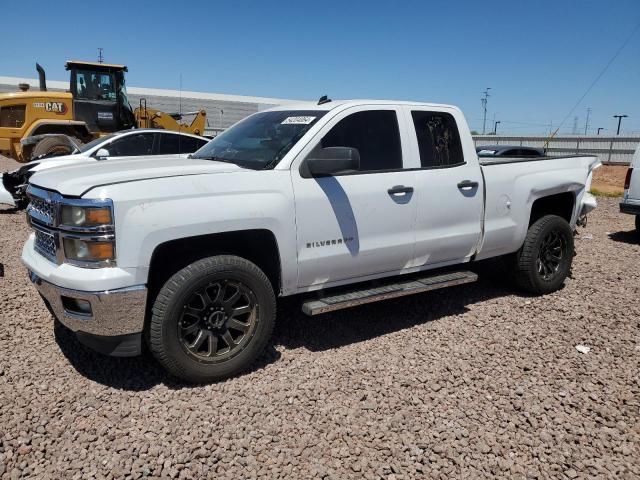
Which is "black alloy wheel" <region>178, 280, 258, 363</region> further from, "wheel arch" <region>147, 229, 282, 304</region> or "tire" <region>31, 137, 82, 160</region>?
"tire" <region>31, 137, 82, 160</region>

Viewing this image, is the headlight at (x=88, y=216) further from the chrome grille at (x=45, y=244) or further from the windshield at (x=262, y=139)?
the windshield at (x=262, y=139)

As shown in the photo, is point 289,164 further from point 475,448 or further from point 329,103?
point 475,448

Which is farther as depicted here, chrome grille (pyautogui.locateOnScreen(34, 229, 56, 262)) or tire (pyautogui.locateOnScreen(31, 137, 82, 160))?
tire (pyautogui.locateOnScreen(31, 137, 82, 160))

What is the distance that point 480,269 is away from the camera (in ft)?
19.8

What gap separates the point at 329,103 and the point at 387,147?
2.12 feet

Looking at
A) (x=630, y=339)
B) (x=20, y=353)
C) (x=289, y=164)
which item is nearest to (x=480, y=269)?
(x=630, y=339)

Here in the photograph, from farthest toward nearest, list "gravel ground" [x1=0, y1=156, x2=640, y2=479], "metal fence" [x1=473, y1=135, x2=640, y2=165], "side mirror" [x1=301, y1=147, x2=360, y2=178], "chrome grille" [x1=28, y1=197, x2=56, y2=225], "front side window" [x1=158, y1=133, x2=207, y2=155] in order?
"metal fence" [x1=473, y1=135, x2=640, y2=165]
"front side window" [x1=158, y1=133, x2=207, y2=155]
"side mirror" [x1=301, y1=147, x2=360, y2=178]
"chrome grille" [x1=28, y1=197, x2=56, y2=225]
"gravel ground" [x1=0, y1=156, x2=640, y2=479]

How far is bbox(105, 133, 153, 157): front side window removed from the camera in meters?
9.30

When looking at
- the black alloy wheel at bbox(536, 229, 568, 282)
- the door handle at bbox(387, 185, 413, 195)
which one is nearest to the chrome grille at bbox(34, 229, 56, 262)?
the door handle at bbox(387, 185, 413, 195)

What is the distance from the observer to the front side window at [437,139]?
14.3 feet

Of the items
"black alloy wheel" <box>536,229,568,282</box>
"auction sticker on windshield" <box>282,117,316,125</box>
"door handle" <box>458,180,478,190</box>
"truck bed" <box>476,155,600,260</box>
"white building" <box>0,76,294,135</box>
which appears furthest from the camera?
"white building" <box>0,76,294,135</box>

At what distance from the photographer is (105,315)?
9.94ft

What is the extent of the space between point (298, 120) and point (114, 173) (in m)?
1.51

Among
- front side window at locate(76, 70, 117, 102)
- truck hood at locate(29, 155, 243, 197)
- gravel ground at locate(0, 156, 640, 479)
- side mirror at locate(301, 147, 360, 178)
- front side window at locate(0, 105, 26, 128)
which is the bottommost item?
gravel ground at locate(0, 156, 640, 479)
